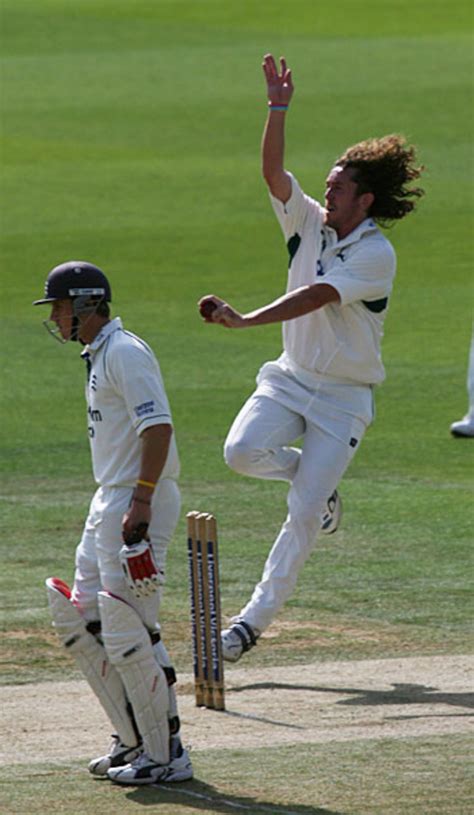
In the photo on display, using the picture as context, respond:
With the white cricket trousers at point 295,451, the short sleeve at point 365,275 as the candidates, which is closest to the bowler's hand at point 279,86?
the short sleeve at point 365,275

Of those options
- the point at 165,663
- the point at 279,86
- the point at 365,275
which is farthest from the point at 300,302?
the point at 165,663

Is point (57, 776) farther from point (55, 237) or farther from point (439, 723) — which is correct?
point (55, 237)

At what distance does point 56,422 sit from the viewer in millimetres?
15602

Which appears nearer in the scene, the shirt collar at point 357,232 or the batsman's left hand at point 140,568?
the batsman's left hand at point 140,568

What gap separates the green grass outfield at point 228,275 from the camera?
9.87 meters

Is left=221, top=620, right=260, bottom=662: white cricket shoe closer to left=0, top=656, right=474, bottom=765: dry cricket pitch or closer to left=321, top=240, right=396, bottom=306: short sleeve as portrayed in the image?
left=0, top=656, right=474, bottom=765: dry cricket pitch

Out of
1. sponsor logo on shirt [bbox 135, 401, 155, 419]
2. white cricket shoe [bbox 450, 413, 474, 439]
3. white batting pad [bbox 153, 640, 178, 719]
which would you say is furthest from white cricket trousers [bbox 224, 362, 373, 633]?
white cricket shoe [bbox 450, 413, 474, 439]

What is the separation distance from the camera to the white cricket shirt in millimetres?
8555

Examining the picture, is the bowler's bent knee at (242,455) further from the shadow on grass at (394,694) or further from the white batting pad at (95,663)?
the white batting pad at (95,663)

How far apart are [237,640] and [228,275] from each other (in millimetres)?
14820

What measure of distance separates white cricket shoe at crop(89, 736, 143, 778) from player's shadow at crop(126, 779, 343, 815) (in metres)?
0.18

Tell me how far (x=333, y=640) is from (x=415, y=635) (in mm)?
401

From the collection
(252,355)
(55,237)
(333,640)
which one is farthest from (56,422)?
(55,237)

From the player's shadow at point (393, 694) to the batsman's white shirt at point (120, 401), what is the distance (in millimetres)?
1735
